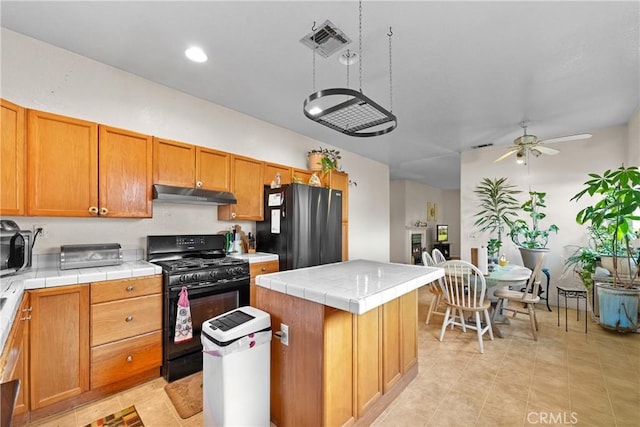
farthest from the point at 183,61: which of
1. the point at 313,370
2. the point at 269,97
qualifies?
the point at 313,370

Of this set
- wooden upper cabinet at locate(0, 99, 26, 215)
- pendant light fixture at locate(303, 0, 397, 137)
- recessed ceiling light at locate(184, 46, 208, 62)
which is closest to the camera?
pendant light fixture at locate(303, 0, 397, 137)

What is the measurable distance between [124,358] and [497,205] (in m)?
5.49

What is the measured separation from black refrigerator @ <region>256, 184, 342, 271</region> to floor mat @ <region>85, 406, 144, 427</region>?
1778mm

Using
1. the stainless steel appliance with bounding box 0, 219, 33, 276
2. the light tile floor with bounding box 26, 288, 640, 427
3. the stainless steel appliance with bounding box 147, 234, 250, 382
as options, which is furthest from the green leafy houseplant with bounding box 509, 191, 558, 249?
the stainless steel appliance with bounding box 0, 219, 33, 276

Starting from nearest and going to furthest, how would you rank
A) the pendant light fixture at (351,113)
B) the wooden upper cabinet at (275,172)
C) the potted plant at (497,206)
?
the pendant light fixture at (351,113)
the wooden upper cabinet at (275,172)
the potted plant at (497,206)

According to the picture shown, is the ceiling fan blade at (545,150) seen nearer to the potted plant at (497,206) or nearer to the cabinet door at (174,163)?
the potted plant at (497,206)

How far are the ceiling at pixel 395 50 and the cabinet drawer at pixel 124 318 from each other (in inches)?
79.8

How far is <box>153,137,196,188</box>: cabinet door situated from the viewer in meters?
2.68

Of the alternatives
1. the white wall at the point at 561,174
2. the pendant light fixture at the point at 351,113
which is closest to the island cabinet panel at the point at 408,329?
the pendant light fixture at the point at 351,113

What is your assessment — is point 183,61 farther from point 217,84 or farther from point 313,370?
point 313,370

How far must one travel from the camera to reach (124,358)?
214cm

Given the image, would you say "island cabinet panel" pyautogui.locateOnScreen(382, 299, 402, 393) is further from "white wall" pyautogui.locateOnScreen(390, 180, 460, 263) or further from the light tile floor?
"white wall" pyautogui.locateOnScreen(390, 180, 460, 263)

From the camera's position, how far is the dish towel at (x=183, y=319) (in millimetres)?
2309

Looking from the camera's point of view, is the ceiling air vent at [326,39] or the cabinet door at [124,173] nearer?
the ceiling air vent at [326,39]
